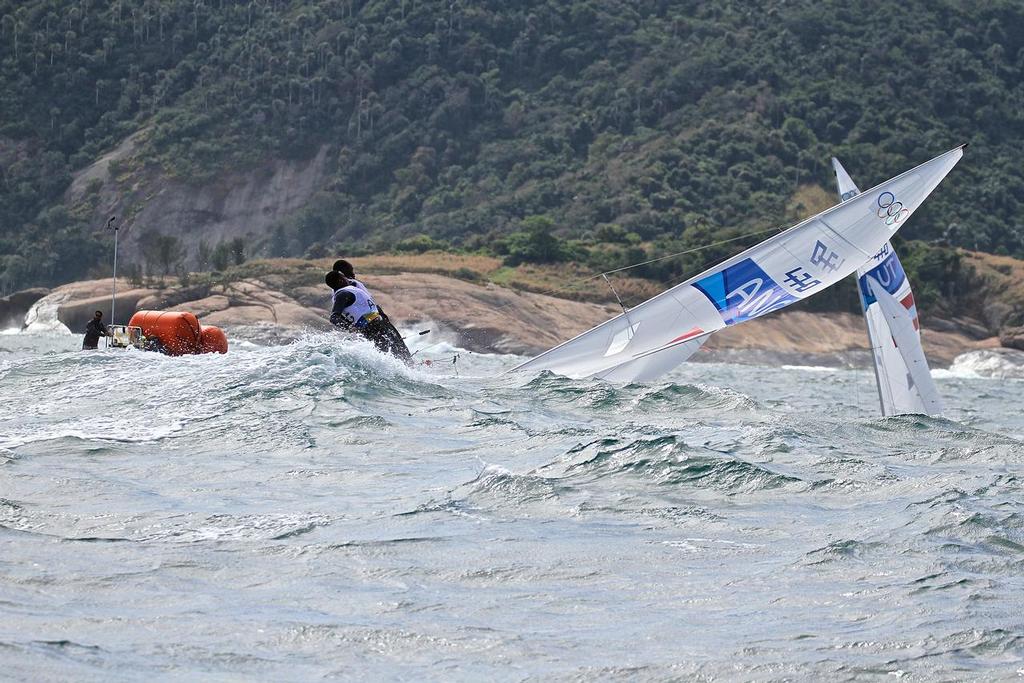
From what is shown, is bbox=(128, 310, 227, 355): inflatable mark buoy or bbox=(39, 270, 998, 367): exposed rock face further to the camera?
bbox=(39, 270, 998, 367): exposed rock face

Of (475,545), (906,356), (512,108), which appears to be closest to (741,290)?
(906,356)

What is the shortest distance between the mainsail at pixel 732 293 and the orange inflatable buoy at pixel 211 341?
4674 millimetres

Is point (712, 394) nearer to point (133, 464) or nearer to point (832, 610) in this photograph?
point (133, 464)

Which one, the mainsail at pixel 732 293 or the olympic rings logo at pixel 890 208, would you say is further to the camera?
the olympic rings logo at pixel 890 208

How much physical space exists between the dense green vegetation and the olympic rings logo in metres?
62.2

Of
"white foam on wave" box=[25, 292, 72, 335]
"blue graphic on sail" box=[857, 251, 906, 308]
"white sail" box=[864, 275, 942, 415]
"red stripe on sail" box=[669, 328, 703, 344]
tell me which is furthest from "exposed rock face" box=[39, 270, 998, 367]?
"red stripe on sail" box=[669, 328, 703, 344]

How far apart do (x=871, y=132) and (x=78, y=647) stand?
9385 centimetres

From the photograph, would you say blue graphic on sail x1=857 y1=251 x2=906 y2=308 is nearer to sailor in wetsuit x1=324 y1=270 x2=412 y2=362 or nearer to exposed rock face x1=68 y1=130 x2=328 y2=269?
sailor in wetsuit x1=324 y1=270 x2=412 y2=362

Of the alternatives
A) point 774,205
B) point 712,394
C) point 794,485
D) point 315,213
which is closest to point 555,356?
point 712,394

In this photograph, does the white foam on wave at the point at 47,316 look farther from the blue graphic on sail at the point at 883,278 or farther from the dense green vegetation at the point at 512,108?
the blue graphic on sail at the point at 883,278

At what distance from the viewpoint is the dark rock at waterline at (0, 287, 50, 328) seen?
67.8 m

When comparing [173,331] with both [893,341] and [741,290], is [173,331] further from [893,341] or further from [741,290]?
[893,341]

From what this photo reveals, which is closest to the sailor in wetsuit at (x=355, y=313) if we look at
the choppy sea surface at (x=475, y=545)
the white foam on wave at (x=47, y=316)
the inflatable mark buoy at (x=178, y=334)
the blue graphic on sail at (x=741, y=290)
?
the inflatable mark buoy at (x=178, y=334)

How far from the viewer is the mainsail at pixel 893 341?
66.5ft
